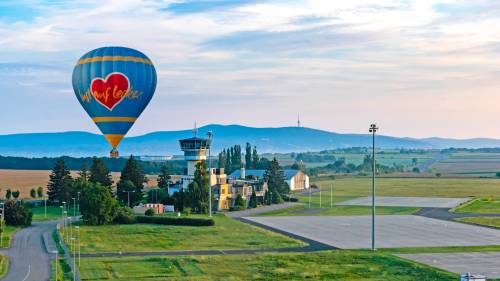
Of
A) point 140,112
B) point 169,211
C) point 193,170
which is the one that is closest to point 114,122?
point 140,112

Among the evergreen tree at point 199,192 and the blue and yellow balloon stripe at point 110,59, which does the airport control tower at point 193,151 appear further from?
the blue and yellow balloon stripe at point 110,59

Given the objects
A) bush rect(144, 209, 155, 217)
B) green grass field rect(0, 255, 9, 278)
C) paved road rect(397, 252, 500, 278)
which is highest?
bush rect(144, 209, 155, 217)

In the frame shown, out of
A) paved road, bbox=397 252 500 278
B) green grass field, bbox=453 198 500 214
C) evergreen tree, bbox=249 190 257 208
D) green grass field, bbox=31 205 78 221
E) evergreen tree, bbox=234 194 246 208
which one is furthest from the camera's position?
evergreen tree, bbox=249 190 257 208

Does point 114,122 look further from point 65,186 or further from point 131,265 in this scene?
point 65,186

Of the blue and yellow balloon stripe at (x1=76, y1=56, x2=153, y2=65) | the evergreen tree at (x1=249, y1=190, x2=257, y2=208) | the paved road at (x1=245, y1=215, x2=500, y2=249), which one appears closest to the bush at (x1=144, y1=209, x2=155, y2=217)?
the paved road at (x1=245, y1=215, x2=500, y2=249)

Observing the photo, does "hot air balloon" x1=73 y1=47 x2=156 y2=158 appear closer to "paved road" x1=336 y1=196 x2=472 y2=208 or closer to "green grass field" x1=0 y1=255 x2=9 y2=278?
"green grass field" x1=0 y1=255 x2=9 y2=278

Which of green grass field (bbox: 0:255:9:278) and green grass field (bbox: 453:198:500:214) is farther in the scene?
green grass field (bbox: 453:198:500:214)

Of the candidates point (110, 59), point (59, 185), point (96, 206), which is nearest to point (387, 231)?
point (96, 206)

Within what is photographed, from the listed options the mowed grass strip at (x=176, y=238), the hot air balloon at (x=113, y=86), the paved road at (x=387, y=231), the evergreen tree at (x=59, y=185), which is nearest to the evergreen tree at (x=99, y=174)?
the evergreen tree at (x=59, y=185)
